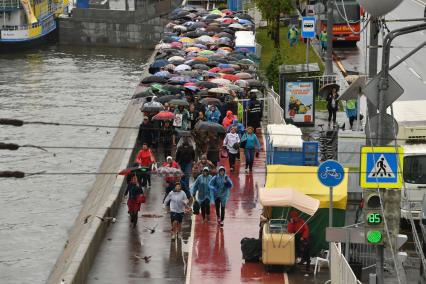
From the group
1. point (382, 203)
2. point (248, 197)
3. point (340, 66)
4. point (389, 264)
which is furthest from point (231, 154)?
point (340, 66)

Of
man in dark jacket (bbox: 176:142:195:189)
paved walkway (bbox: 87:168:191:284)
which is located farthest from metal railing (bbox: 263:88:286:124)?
paved walkway (bbox: 87:168:191:284)

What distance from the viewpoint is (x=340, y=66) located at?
178ft

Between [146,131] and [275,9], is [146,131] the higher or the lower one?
the lower one

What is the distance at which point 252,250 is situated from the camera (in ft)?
79.5

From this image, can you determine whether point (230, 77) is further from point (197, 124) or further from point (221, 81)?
point (197, 124)

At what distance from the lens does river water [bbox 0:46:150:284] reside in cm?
3178

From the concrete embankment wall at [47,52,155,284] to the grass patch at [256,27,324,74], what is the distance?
12153mm

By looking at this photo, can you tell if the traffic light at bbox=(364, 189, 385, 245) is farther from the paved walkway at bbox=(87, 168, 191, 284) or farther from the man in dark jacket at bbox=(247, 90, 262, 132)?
the man in dark jacket at bbox=(247, 90, 262, 132)

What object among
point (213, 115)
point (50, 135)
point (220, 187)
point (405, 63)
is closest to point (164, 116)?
point (213, 115)

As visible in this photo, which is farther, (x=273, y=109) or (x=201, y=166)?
(x=273, y=109)

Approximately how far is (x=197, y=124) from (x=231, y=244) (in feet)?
25.7

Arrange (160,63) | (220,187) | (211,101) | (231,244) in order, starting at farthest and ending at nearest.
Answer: (160,63) → (211,101) → (220,187) → (231,244)

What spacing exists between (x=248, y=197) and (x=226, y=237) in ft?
12.6

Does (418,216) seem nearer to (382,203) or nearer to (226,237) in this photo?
(226,237)
